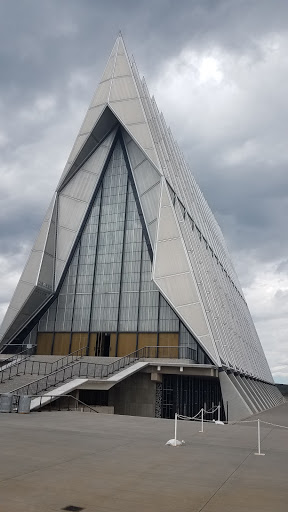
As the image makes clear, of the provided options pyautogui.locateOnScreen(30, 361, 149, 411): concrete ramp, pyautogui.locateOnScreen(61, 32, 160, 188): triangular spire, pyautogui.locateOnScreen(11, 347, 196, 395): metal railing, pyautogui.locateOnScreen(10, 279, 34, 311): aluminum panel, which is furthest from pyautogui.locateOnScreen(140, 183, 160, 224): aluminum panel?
pyautogui.locateOnScreen(30, 361, 149, 411): concrete ramp

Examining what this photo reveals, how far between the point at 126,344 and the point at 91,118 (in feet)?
69.4

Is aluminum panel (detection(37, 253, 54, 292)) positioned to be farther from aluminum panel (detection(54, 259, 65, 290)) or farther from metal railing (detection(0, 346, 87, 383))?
metal railing (detection(0, 346, 87, 383))

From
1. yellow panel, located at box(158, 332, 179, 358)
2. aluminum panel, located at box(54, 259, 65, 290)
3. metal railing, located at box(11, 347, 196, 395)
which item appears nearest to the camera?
metal railing, located at box(11, 347, 196, 395)

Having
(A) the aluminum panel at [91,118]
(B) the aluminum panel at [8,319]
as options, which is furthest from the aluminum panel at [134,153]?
(B) the aluminum panel at [8,319]

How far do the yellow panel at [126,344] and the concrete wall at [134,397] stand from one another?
16.2 feet

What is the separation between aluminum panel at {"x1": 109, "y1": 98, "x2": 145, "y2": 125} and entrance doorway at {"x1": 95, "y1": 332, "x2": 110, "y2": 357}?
1878 centimetres

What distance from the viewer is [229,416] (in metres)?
28.9

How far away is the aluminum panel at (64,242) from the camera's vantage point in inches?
1576

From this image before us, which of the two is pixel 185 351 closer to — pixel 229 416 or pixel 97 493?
pixel 229 416

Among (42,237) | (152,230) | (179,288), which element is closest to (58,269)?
(42,237)

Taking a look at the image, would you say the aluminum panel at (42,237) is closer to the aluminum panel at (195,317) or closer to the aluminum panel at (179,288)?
the aluminum panel at (179,288)

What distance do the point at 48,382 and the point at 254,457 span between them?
18.2m

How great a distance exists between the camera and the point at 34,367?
3144 centimetres

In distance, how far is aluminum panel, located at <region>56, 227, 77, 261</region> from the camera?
40.0m
